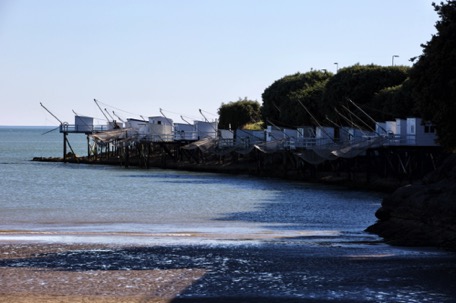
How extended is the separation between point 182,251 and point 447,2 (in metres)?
24.7

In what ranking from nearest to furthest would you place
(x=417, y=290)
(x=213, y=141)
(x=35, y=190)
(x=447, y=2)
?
(x=417, y=290), (x=447, y=2), (x=35, y=190), (x=213, y=141)

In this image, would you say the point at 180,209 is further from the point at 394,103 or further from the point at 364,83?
the point at 364,83

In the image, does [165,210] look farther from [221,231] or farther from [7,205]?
[221,231]

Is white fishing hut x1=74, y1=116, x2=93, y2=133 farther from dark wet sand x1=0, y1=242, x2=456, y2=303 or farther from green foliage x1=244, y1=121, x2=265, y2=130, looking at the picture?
dark wet sand x1=0, y1=242, x2=456, y2=303

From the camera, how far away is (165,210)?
2248 inches

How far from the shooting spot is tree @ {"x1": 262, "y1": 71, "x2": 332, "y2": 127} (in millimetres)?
118125

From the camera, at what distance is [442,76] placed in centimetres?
4931

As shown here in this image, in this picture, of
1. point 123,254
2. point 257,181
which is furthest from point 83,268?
point 257,181

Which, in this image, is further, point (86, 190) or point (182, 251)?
point (86, 190)

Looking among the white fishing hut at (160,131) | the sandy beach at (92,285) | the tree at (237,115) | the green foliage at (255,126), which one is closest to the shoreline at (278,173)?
the white fishing hut at (160,131)

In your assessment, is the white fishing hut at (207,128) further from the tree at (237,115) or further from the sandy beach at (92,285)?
the sandy beach at (92,285)

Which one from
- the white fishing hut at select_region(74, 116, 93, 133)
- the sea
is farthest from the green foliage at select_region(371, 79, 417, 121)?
the white fishing hut at select_region(74, 116, 93, 133)

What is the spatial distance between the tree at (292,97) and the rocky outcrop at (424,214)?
74.8 m

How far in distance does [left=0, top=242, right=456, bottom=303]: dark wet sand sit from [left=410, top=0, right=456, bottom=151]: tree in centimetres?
1869
